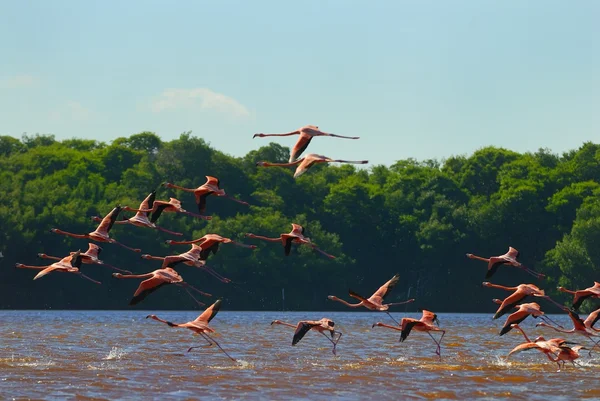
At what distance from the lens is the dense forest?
248ft

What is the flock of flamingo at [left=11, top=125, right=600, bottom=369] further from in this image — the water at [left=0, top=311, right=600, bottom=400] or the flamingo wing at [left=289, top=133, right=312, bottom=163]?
the water at [left=0, top=311, right=600, bottom=400]

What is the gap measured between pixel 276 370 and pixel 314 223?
59.5 meters

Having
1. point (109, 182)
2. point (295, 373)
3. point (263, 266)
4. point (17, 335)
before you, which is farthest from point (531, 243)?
point (295, 373)

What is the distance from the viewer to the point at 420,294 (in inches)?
3282

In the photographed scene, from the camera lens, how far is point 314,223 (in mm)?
84375

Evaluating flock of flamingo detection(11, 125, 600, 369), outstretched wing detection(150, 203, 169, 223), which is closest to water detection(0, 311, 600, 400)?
flock of flamingo detection(11, 125, 600, 369)

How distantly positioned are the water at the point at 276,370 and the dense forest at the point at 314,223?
3849 centimetres

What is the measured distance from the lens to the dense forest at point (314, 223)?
248ft

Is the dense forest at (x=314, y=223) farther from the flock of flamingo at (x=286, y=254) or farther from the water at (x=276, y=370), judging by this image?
the flock of flamingo at (x=286, y=254)

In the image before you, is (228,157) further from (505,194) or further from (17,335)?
(17,335)

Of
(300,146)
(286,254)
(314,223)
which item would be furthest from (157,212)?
(314,223)

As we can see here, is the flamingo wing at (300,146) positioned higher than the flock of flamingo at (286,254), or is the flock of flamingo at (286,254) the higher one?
the flamingo wing at (300,146)

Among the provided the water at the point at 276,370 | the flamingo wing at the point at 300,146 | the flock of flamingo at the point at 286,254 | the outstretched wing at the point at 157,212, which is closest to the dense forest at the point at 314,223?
the water at the point at 276,370

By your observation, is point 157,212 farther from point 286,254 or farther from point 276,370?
point 276,370
